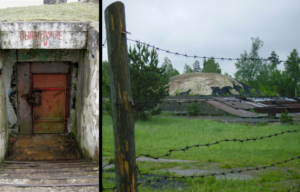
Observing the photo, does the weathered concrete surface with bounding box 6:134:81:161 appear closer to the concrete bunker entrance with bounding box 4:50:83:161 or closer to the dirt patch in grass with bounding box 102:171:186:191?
the concrete bunker entrance with bounding box 4:50:83:161

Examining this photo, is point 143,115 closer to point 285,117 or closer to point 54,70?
point 285,117

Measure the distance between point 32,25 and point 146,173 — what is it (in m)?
3.03

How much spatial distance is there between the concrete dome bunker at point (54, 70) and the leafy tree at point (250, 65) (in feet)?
6.99

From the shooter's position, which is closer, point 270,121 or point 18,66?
point 270,121

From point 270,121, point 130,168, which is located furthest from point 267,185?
point 130,168

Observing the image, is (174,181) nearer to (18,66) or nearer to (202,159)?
(202,159)

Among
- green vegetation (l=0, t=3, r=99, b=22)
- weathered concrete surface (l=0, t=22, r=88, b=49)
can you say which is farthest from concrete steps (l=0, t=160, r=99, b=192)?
green vegetation (l=0, t=3, r=99, b=22)

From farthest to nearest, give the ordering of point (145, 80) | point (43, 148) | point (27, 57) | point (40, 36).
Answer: point (43, 148) < point (27, 57) < point (40, 36) < point (145, 80)

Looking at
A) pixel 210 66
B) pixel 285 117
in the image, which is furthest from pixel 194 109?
pixel 285 117

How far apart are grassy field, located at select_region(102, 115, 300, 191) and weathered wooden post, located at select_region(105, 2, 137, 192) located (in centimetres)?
103

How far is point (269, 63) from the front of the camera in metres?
3.69

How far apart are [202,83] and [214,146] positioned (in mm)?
839

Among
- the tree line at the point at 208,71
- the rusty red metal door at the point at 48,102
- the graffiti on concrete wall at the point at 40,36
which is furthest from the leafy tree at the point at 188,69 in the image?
the rusty red metal door at the point at 48,102

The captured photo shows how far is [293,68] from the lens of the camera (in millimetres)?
3844
